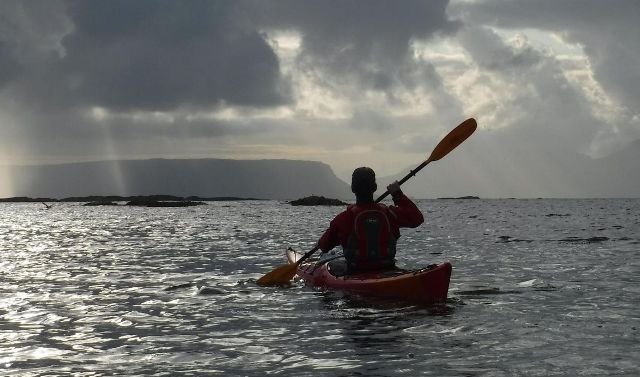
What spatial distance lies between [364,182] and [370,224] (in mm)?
724

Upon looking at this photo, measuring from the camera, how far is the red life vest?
1145 cm

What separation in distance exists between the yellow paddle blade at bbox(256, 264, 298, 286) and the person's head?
12.3 feet

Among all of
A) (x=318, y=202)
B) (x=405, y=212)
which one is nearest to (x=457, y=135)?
(x=405, y=212)

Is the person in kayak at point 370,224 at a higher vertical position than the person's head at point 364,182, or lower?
lower

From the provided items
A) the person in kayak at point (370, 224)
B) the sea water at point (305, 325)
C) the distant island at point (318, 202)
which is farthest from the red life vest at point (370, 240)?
the distant island at point (318, 202)

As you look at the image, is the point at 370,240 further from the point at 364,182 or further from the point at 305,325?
the point at 305,325

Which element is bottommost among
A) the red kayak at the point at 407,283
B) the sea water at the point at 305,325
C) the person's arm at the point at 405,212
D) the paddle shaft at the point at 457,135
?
the sea water at the point at 305,325

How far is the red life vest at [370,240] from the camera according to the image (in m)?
11.4

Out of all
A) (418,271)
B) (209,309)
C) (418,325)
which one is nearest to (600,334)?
(418,325)

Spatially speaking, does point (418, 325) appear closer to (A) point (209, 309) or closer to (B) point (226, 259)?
(A) point (209, 309)

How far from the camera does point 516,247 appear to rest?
83.9 ft

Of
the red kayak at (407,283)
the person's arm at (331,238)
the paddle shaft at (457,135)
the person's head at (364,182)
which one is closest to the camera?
the red kayak at (407,283)

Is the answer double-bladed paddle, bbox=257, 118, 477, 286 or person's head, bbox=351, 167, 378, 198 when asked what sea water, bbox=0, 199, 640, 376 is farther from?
person's head, bbox=351, 167, 378, 198

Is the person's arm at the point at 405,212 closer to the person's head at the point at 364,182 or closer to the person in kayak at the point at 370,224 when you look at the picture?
the person in kayak at the point at 370,224
